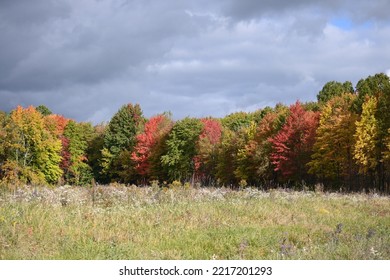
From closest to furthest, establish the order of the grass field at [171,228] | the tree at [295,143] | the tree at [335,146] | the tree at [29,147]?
the grass field at [171,228], the tree at [335,146], the tree at [295,143], the tree at [29,147]

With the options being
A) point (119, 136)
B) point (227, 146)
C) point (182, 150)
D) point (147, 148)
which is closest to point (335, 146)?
point (227, 146)

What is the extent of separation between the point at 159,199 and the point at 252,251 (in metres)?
6.96

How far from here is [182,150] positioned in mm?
64062

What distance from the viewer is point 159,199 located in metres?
16.5

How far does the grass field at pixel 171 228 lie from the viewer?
948 centimetres

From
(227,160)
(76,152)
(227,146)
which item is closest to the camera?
(227,146)

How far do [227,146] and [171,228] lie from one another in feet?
140

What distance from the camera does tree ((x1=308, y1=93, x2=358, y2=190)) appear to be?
136 feet

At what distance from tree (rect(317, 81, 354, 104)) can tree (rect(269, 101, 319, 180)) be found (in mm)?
32896

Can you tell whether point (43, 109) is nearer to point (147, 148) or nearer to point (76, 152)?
point (76, 152)

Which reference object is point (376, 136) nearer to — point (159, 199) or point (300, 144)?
point (300, 144)

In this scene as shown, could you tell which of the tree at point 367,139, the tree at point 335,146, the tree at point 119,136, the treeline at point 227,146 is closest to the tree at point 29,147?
the treeline at point 227,146

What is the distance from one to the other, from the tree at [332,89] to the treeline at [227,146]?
0.18 metres

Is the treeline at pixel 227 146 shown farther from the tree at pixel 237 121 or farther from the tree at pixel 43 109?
the tree at pixel 43 109
